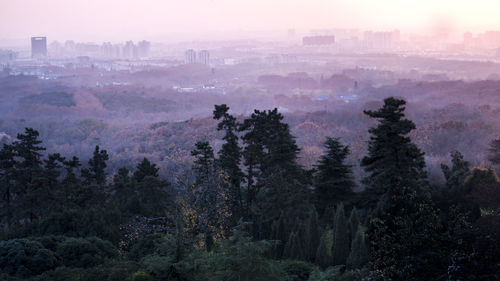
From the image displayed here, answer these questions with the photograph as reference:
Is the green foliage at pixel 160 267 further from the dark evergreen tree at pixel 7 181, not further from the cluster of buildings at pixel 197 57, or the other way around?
the cluster of buildings at pixel 197 57

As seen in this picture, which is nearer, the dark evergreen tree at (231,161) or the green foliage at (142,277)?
the green foliage at (142,277)

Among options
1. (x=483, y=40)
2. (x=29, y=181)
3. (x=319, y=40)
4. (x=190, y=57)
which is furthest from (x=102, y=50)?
(x=29, y=181)


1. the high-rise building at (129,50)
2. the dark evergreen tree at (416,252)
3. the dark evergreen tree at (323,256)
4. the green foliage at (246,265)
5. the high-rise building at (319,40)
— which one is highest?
the high-rise building at (319,40)

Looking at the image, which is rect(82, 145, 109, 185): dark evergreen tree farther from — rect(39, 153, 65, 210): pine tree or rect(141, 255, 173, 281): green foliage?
rect(141, 255, 173, 281): green foliage

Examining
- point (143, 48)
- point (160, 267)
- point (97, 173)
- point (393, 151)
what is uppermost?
point (143, 48)

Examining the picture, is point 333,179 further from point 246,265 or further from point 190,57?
point 190,57

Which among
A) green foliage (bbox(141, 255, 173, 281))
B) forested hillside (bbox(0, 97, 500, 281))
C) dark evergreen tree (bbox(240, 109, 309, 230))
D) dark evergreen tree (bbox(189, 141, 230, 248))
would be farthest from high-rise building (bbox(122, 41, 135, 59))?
green foliage (bbox(141, 255, 173, 281))

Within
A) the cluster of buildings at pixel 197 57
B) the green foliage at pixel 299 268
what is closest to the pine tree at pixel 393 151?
the green foliage at pixel 299 268
